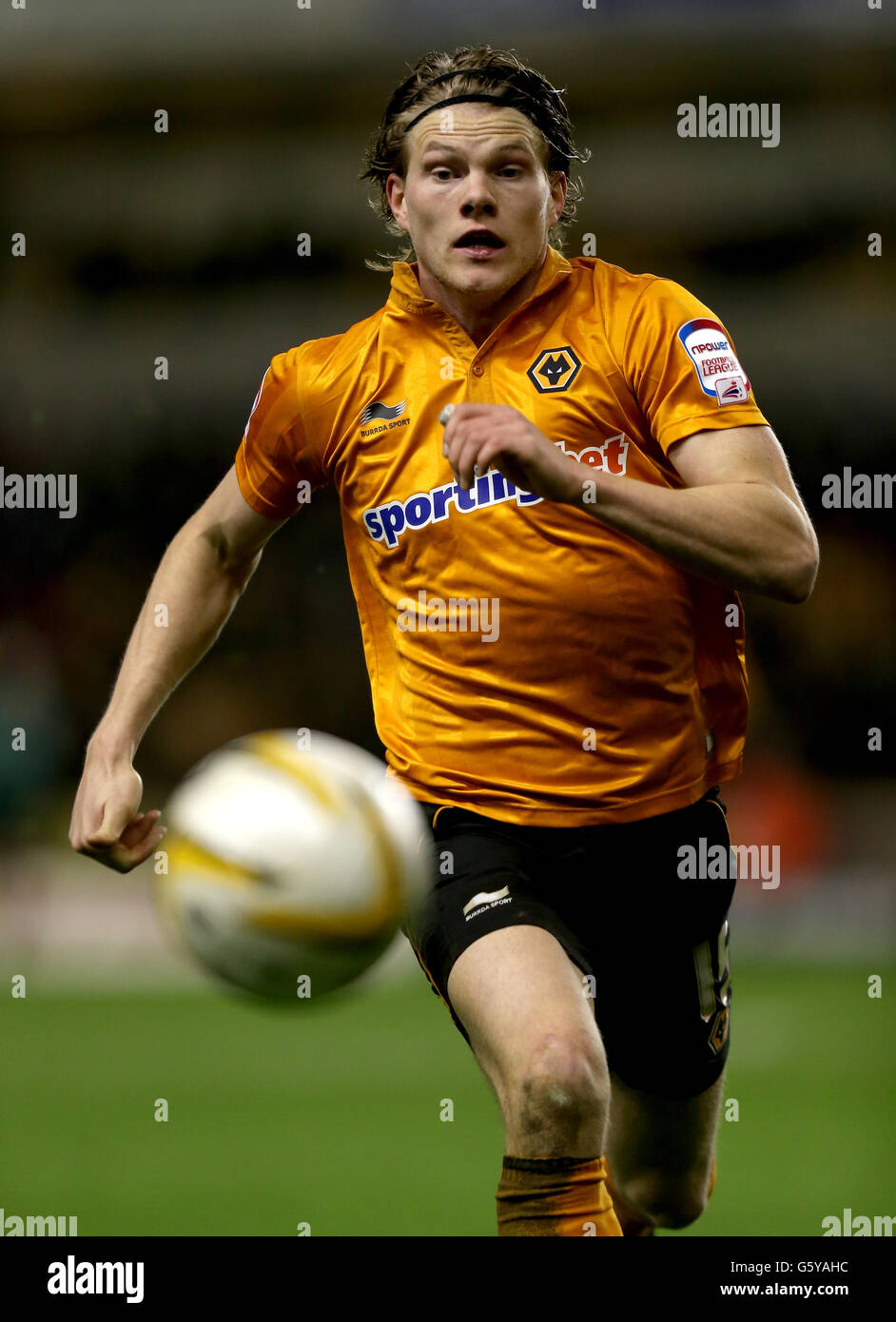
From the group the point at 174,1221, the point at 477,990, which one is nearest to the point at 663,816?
the point at 477,990

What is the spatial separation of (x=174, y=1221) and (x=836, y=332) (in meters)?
11.4

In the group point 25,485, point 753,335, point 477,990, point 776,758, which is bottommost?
point 477,990

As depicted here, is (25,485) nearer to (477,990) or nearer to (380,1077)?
(380,1077)

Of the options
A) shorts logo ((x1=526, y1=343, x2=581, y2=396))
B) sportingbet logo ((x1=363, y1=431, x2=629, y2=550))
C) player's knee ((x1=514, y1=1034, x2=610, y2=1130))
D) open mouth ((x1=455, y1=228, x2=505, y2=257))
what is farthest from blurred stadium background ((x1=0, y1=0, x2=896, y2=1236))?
player's knee ((x1=514, y1=1034, x2=610, y2=1130))

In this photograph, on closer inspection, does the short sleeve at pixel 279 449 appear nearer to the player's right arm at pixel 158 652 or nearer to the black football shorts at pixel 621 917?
the player's right arm at pixel 158 652

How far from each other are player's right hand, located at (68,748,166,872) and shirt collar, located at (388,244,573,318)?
4.08 ft

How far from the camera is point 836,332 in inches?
593

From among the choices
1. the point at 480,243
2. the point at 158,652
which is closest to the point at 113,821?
the point at 158,652

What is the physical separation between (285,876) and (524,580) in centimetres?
82

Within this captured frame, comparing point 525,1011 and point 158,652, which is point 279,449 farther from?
point 525,1011

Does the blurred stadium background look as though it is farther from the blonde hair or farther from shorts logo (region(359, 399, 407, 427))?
the blonde hair

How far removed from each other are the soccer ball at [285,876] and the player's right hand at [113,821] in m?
0.06

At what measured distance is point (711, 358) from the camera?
139 inches

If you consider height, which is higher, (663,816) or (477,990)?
(663,816)
